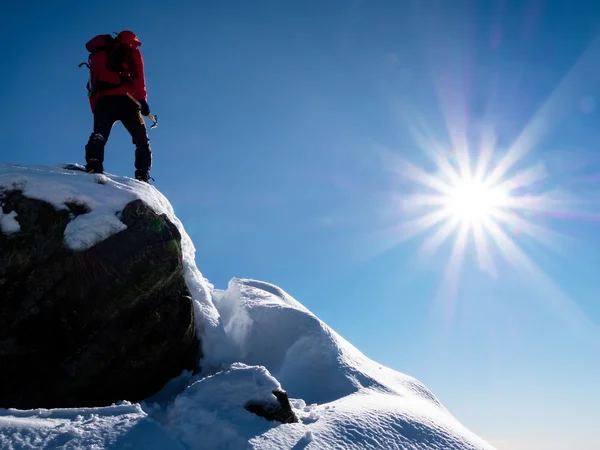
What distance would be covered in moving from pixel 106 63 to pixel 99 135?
1.35 m

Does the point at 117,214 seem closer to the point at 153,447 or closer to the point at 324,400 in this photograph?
the point at 153,447

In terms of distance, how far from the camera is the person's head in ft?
25.6

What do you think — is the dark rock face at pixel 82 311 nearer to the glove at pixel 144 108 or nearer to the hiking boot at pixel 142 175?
the hiking boot at pixel 142 175

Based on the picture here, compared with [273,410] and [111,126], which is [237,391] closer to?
[273,410]

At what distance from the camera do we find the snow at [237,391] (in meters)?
4.39

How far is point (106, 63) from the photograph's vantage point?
299 inches

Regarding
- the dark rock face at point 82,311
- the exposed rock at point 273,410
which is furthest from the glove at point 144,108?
the exposed rock at point 273,410

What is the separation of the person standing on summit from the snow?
79cm

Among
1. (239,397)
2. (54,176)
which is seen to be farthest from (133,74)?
(239,397)

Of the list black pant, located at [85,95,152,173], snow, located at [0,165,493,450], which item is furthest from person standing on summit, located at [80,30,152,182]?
snow, located at [0,165,493,450]

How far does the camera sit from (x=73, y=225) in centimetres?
602

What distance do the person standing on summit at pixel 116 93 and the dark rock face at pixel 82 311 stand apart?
5.55ft

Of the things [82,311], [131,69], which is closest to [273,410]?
[82,311]

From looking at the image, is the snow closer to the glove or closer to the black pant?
the black pant
